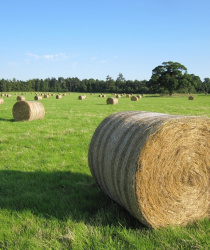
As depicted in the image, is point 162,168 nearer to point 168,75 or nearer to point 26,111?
point 26,111

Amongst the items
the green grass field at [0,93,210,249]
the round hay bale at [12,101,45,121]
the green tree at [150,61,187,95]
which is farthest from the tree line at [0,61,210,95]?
the green grass field at [0,93,210,249]

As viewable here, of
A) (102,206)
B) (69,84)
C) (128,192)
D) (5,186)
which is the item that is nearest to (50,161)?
(5,186)

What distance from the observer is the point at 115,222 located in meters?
3.71

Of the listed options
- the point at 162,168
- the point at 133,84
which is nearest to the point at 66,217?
the point at 162,168

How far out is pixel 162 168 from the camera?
3535mm

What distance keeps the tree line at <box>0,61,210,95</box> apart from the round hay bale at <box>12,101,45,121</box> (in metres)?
66.4

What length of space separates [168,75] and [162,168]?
3136 inches

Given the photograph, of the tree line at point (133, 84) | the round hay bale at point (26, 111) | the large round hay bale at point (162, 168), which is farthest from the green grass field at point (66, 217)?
the tree line at point (133, 84)

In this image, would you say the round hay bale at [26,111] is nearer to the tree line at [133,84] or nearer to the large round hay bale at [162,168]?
the large round hay bale at [162,168]

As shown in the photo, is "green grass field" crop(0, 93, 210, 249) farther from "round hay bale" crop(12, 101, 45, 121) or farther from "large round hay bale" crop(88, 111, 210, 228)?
"round hay bale" crop(12, 101, 45, 121)

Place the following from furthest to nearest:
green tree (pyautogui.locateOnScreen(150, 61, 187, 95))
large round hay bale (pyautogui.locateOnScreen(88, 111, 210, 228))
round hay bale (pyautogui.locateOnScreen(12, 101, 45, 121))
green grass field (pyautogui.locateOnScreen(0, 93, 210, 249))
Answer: green tree (pyautogui.locateOnScreen(150, 61, 187, 95)), round hay bale (pyautogui.locateOnScreen(12, 101, 45, 121)), large round hay bale (pyautogui.locateOnScreen(88, 111, 210, 228)), green grass field (pyautogui.locateOnScreen(0, 93, 210, 249))

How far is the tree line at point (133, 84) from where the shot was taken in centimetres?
7794

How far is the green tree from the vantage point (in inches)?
3036

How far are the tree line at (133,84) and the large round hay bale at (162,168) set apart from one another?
75.3 m
